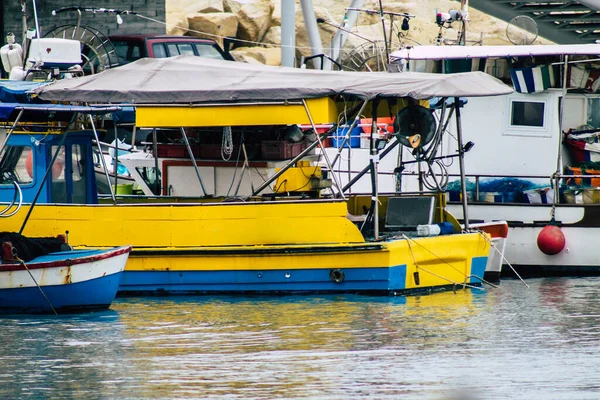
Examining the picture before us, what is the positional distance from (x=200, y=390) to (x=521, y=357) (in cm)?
328

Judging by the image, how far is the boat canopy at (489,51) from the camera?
56.8 ft

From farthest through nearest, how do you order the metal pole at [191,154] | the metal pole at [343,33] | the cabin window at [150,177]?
the metal pole at [343,33]
the cabin window at [150,177]
the metal pole at [191,154]

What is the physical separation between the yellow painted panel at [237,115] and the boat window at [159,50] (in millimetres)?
9618

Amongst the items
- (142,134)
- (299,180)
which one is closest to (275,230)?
(299,180)

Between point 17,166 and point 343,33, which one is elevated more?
point 343,33

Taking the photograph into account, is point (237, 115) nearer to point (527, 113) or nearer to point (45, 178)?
point (45, 178)

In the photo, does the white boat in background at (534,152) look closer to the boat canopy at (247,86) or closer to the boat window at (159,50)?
the boat canopy at (247,86)

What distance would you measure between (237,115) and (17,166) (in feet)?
9.59

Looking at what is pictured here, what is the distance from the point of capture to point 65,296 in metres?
13.7

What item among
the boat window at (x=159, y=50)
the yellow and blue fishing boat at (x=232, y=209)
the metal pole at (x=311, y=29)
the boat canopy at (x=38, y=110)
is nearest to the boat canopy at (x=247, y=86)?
the yellow and blue fishing boat at (x=232, y=209)

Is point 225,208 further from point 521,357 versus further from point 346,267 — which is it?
point 521,357

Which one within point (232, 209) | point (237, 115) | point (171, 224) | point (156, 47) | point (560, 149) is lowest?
point (171, 224)

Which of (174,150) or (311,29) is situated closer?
(174,150)

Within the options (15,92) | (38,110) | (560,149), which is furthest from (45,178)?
(560,149)
